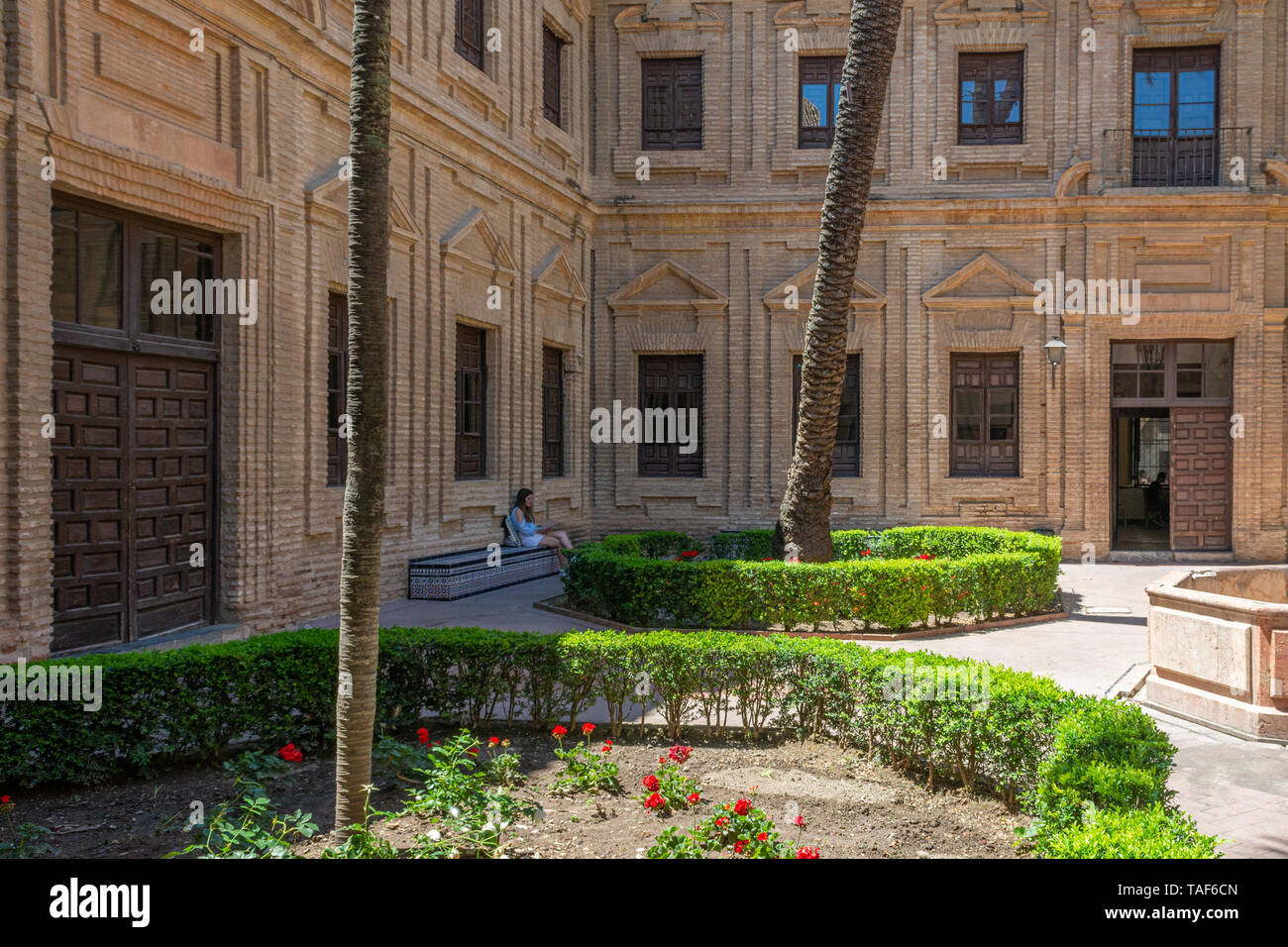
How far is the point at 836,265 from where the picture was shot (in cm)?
1062

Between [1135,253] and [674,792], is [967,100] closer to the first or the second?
[1135,253]

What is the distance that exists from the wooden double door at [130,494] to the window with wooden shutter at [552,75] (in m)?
9.68

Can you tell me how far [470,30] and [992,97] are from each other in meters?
9.72

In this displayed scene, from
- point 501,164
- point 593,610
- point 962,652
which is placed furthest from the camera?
point 501,164

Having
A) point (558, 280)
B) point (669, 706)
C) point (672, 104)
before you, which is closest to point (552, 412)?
point (558, 280)

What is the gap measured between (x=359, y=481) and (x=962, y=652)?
6938 mm

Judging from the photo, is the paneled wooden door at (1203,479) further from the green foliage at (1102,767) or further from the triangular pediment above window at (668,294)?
the green foliage at (1102,767)

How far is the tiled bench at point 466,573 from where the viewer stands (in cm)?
1226

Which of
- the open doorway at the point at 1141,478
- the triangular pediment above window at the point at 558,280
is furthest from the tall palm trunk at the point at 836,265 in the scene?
the open doorway at the point at 1141,478

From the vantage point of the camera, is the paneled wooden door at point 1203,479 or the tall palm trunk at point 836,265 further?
the paneled wooden door at point 1203,479

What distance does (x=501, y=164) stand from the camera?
48.1 feet

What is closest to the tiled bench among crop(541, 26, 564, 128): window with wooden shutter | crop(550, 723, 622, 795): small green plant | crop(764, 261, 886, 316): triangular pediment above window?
crop(764, 261, 886, 316): triangular pediment above window

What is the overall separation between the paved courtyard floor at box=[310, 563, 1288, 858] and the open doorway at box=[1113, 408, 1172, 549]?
1.19 metres

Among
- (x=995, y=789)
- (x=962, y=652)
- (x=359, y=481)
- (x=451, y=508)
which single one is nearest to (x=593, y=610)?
(x=451, y=508)
